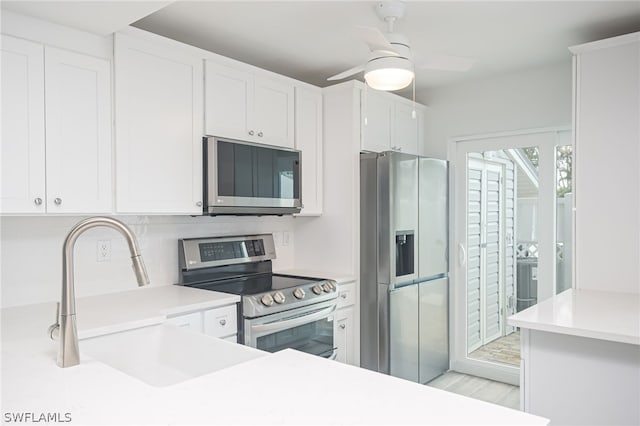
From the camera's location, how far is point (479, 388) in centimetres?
359

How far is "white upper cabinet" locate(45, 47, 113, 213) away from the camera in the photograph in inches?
82.2

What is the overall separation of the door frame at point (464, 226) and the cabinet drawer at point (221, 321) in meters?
2.18

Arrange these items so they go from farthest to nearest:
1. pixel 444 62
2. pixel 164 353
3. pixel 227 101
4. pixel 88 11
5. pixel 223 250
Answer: pixel 223 250 < pixel 227 101 < pixel 444 62 < pixel 88 11 < pixel 164 353

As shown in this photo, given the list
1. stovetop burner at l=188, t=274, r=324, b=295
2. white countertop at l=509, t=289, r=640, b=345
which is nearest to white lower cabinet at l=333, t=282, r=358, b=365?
stovetop burner at l=188, t=274, r=324, b=295

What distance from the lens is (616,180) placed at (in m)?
2.63

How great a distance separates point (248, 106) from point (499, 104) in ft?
6.82

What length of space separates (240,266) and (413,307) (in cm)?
131

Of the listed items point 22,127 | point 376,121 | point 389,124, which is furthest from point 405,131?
point 22,127

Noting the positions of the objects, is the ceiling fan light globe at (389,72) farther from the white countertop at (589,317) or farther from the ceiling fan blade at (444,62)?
the white countertop at (589,317)

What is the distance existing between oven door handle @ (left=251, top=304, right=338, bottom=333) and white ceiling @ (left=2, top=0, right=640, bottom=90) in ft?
5.13

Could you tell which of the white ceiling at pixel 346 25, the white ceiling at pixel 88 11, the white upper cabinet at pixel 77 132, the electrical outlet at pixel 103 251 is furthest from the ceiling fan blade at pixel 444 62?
the electrical outlet at pixel 103 251

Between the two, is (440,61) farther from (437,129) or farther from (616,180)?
(437,129)

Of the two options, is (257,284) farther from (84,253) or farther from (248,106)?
(248,106)

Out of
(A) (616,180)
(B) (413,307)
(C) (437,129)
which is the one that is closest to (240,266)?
(B) (413,307)
